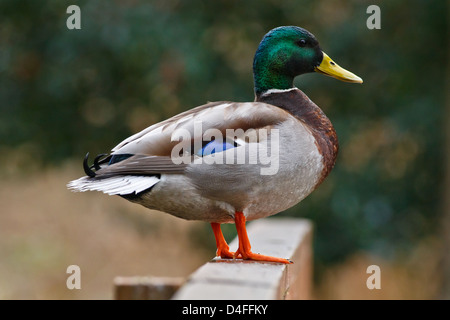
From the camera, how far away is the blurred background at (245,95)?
6.11 meters

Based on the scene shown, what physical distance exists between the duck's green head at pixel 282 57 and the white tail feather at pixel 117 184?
71 centimetres

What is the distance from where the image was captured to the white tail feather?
241cm

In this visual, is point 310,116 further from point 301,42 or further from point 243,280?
point 243,280

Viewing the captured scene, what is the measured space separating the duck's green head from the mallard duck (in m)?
0.19

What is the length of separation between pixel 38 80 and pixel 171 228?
1907 mm

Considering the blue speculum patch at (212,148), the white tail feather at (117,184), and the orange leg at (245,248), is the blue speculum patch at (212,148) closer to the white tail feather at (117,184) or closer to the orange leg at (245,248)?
the white tail feather at (117,184)

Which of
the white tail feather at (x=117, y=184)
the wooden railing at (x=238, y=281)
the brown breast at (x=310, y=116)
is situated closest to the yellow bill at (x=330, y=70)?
the brown breast at (x=310, y=116)

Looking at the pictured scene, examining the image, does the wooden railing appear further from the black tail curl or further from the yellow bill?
the yellow bill

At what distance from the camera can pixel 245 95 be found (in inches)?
242

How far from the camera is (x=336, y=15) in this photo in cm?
664
